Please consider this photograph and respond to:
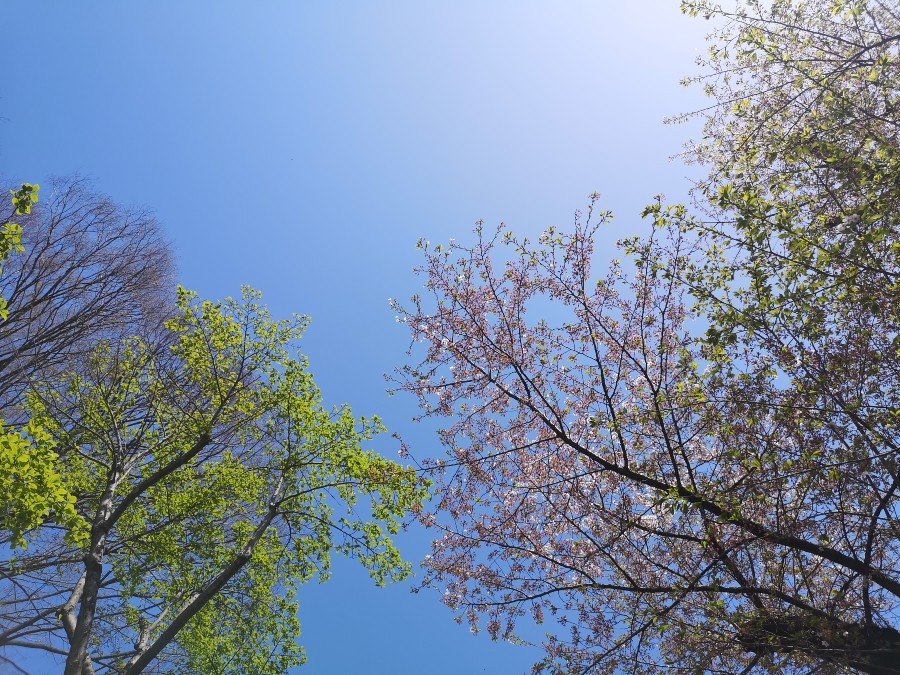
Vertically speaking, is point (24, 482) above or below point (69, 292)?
below

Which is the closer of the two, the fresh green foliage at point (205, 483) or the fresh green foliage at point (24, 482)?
the fresh green foliage at point (24, 482)

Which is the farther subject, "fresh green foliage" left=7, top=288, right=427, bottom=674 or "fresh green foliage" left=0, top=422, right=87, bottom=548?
"fresh green foliage" left=7, top=288, right=427, bottom=674

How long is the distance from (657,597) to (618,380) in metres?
2.86

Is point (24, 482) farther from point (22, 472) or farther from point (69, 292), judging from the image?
point (69, 292)

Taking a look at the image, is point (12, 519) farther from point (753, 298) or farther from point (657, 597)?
point (753, 298)

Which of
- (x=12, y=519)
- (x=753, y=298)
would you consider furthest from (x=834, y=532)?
(x=12, y=519)

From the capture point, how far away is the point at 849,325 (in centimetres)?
583

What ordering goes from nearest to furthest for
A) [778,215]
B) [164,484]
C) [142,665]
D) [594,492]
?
1. [778,215]
2. [142,665]
3. [594,492]
4. [164,484]

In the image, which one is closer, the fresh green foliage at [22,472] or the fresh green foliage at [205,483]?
the fresh green foliage at [22,472]

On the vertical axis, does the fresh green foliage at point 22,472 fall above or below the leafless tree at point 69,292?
below

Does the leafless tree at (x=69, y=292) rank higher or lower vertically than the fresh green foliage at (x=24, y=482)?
higher

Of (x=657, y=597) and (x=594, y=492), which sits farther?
(x=594, y=492)

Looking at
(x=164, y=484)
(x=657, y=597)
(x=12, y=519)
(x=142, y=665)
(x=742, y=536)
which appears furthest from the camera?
(x=164, y=484)

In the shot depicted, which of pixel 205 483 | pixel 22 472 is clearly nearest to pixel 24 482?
pixel 22 472
